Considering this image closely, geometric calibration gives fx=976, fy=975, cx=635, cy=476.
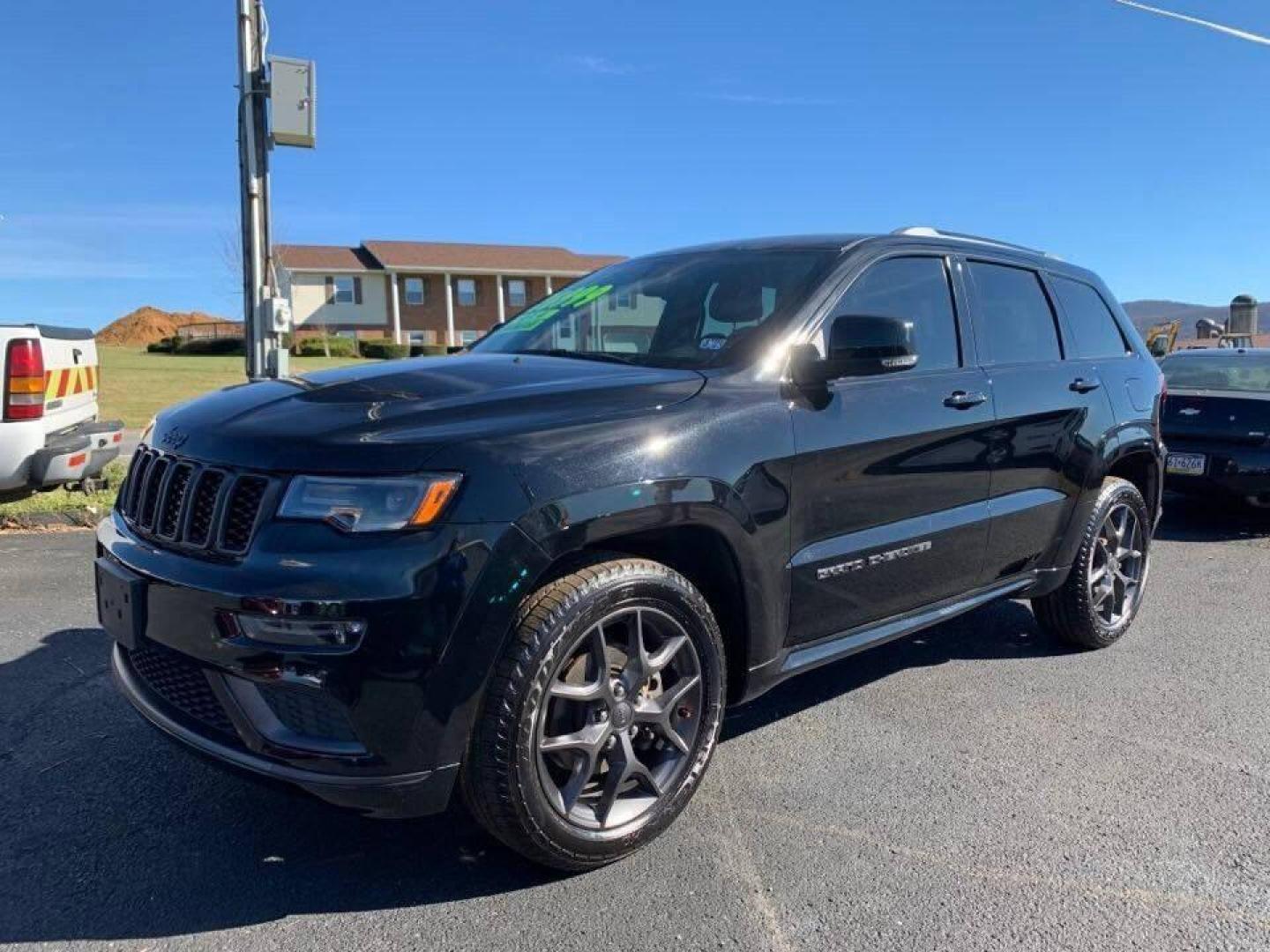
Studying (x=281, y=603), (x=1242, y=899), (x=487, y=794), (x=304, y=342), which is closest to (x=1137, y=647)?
(x=1242, y=899)

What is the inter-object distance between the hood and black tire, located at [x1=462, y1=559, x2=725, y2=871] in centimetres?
48

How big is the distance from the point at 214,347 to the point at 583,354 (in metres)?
49.2

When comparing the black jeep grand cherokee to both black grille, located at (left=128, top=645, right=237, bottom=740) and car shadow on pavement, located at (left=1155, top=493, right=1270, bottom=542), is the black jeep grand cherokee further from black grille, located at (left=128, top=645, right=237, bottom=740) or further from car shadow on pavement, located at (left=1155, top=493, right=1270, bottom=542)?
car shadow on pavement, located at (left=1155, top=493, right=1270, bottom=542)

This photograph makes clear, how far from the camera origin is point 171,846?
2.92 metres

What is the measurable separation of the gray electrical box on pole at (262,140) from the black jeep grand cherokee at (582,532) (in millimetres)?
5413

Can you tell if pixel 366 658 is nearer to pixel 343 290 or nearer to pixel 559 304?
pixel 559 304

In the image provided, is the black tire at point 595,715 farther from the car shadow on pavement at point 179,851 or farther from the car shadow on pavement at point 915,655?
the car shadow on pavement at point 915,655

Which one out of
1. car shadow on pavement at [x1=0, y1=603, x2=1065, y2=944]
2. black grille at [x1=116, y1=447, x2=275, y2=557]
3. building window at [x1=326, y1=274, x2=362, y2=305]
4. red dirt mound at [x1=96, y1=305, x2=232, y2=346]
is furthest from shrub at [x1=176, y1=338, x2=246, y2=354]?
black grille at [x1=116, y1=447, x2=275, y2=557]

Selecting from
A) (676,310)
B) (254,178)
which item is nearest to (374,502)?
(676,310)

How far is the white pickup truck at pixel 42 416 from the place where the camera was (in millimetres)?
6582

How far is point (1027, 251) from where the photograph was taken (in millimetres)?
4734

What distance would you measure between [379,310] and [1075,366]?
4653 cm

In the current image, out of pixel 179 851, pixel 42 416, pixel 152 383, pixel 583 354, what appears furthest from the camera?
pixel 152 383

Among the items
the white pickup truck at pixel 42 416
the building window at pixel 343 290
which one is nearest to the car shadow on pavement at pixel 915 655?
the white pickup truck at pixel 42 416
